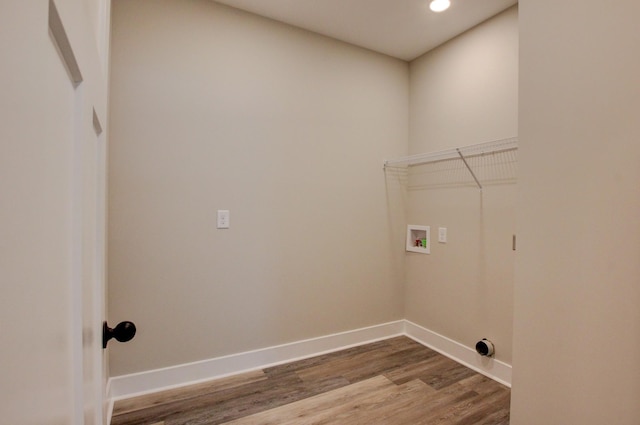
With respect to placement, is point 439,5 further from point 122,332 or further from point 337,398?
point 337,398

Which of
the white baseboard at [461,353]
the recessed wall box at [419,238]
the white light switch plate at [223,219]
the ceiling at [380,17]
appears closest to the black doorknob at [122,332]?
the white light switch plate at [223,219]

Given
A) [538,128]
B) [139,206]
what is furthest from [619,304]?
[139,206]

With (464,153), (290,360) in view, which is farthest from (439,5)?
(290,360)

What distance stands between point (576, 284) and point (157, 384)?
7.57ft

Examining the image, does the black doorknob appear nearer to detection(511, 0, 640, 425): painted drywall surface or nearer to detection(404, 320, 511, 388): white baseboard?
detection(511, 0, 640, 425): painted drywall surface

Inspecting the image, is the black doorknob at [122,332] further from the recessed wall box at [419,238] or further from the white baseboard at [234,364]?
the recessed wall box at [419,238]

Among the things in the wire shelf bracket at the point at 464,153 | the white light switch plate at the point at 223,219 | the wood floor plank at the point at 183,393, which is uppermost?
the wire shelf bracket at the point at 464,153

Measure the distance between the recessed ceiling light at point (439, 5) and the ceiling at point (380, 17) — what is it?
0.03 m

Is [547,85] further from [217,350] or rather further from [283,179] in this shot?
[217,350]

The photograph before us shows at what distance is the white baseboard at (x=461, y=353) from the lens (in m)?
2.19

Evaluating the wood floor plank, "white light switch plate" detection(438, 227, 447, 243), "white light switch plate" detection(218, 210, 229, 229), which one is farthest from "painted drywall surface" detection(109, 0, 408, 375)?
"white light switch plate" detection(438, 227, 447, 243)

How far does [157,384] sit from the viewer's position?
2014mm

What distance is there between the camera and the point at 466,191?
2.45 metres

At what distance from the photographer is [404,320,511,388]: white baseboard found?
2.19 meters
